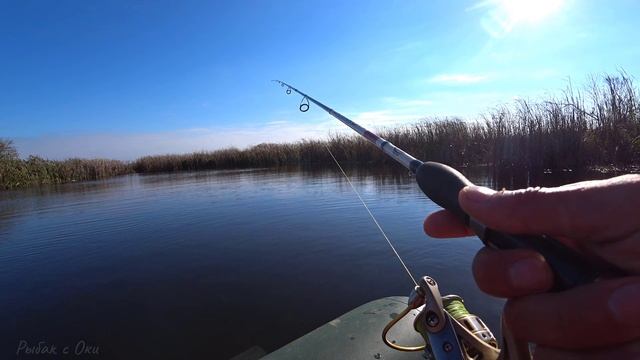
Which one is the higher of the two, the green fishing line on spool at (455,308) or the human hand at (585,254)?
the human hand at (585,254)

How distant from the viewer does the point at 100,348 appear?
3643 millimetres

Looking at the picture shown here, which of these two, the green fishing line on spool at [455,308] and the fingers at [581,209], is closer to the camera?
the fingers at [581,209]

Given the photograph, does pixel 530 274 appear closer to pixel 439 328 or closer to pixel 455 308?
pixel 439 328

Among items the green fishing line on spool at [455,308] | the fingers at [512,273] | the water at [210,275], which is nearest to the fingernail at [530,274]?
the fingers at [512,273]

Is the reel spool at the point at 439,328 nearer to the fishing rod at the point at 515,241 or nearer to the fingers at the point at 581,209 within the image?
the fishing rod at the point at 515,241

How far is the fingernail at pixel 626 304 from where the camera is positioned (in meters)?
0.62

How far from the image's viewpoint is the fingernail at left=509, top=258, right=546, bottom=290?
734mm

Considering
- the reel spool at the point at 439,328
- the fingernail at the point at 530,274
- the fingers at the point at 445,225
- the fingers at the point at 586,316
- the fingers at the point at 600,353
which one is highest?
the fingers at the point at 445,225

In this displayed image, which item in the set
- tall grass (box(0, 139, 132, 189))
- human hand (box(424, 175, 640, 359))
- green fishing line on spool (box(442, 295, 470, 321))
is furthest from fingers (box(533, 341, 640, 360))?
tall grass (box(0, 139, 132, 189))

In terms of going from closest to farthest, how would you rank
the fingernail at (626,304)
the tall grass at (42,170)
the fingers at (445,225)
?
the fingernail at (626,304), the fingers at (445,225), the tall grass at (42,170)

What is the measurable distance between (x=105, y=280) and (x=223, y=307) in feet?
7.43

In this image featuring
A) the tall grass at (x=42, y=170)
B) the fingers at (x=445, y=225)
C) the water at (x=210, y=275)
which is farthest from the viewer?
the tall grass at (x=42, y=170)

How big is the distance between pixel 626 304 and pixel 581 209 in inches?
7.0

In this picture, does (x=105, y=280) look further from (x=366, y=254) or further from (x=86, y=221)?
(x=86, y=221)
